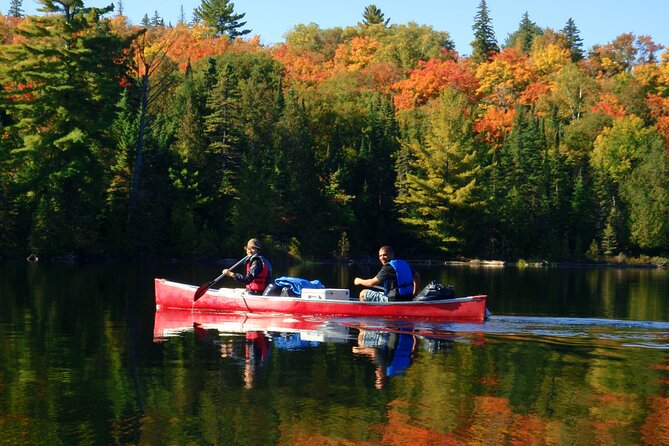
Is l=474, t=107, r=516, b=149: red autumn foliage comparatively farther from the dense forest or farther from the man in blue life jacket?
the man in blue life jacket

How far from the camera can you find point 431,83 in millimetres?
Result: 102750

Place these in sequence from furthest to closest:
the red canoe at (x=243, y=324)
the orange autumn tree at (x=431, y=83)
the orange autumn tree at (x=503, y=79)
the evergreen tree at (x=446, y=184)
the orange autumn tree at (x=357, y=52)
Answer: the orange autumn tree at (x=357, y=52)
the orange autumn tree at (x=503, y=79)
the orange autumn tree at (x=431, y=83)
the evergreen tree at (x=446, y=184)
the red canoe at (x=243, y=324)

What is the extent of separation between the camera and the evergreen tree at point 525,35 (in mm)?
137000

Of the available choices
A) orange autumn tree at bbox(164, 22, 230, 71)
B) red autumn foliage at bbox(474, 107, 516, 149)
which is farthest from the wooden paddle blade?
orange autumn tree at bbox(164, 22, 230, 71)

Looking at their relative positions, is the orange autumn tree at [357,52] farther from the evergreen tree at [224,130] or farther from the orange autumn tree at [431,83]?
the evergreen tree at [224,130]

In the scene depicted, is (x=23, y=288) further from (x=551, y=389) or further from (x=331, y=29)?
(x=331, y=29)

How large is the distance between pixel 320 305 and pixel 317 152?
5714 centimetres

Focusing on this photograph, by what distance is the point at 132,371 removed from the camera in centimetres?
1641

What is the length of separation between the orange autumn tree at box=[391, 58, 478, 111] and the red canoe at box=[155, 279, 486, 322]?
75247 mm

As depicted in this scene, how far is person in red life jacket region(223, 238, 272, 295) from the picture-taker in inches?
965

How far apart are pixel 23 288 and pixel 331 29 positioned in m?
99.8

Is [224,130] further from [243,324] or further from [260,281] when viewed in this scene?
[243,324]

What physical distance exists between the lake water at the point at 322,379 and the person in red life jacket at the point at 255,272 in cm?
97

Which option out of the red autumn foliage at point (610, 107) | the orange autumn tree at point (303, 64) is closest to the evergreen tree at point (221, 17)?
the orange autumn tree at point (303, 64)
